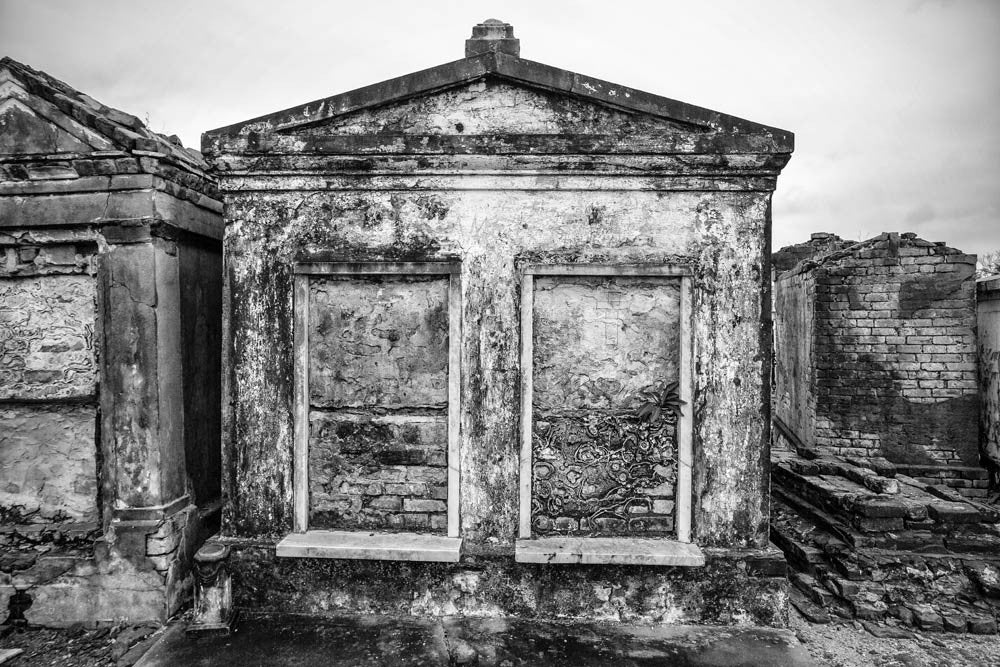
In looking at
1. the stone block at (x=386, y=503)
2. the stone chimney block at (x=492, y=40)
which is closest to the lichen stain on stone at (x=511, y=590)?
the stone block at (x=386, y=503)

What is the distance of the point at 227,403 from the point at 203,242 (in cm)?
132

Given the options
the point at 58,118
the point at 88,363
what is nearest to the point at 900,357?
the point at 88,363

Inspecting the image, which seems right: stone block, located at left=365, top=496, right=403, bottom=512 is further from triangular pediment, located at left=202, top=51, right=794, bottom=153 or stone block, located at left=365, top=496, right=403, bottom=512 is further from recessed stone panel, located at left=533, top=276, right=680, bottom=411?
triangular pediment, located at left=202, top=51, right=794, bottom=153

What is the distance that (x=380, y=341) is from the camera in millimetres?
3719

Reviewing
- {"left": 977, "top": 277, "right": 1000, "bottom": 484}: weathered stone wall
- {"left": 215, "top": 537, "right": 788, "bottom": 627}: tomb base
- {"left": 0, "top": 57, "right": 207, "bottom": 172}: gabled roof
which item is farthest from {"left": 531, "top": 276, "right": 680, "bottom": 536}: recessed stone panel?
{"left": 977, "top": 277, "right": 1000, "bottom": 484}: weathered stone wall

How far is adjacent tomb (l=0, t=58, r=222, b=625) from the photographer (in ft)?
12.0

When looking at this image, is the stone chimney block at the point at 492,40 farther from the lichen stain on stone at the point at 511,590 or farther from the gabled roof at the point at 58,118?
the lichen stain on stone at the point at 511,590

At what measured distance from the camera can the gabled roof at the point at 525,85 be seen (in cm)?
353

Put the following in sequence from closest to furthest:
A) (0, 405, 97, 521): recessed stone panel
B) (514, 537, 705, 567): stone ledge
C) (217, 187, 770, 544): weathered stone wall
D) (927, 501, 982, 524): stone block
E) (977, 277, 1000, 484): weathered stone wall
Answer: (514, 537, 705, 567): stone ledge → (217, 187, 770, 544): weathered stone wall → (0, 405, 97, 521): recessed stone panel → (927, 501, 982, 524): stone block → (977, 277, 1000, 484): weathered stone wall

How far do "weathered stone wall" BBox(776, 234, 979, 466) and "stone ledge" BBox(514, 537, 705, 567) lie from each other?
399cm

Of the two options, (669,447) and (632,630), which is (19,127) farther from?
(632,630)

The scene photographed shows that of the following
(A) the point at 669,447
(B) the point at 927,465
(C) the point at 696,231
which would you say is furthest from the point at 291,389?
(B) the point at 927,465

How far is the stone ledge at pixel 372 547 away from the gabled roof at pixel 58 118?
2.72 meters

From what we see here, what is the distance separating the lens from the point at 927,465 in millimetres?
6316
